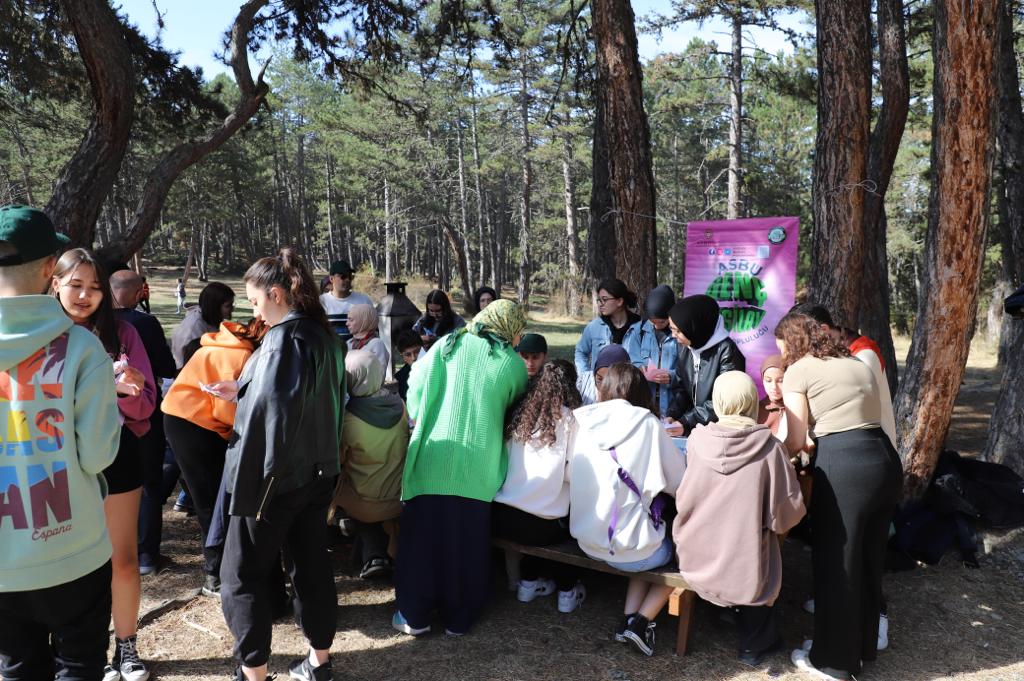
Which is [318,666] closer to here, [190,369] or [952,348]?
[190,369]

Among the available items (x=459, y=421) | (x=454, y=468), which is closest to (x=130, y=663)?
(x=454, y=468)

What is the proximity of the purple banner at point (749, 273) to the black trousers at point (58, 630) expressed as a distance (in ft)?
15.8

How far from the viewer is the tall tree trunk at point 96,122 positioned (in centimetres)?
576

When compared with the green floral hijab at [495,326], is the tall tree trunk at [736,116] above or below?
above

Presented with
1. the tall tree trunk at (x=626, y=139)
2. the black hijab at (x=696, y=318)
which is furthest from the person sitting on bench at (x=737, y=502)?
the tall tree trunk at (x=626, y=139)

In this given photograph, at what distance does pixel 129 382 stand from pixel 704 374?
3.20 m

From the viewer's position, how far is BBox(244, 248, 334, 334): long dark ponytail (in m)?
2.78

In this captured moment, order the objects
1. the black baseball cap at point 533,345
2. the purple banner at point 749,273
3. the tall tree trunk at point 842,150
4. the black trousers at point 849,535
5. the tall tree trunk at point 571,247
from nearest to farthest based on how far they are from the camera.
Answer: the black trousers at point 849,535 → the black baseball cap at point 533,345 → the tall tree trunk at point 842,150 → the purple banner at point 749,273 → the tall tree trunk at point 571,247

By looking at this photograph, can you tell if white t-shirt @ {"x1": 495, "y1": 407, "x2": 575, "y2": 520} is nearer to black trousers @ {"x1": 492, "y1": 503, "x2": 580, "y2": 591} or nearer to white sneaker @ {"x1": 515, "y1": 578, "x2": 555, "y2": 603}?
black trousers @ {"x1": 492, "y1": 503, "x2": 580, "y2": 591}

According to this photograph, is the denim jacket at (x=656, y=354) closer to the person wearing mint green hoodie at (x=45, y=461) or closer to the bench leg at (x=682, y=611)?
the bench leg at (x=682, y=611)

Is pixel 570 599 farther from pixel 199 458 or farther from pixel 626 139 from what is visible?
pixel 626 139

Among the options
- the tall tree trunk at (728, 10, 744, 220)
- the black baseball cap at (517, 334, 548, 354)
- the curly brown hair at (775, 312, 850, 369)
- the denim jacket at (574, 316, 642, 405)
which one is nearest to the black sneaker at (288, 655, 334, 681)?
the black baseball cap at (517, 334, 548, 354)

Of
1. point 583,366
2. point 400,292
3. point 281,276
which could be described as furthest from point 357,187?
point 281,276

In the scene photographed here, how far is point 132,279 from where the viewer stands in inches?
156
